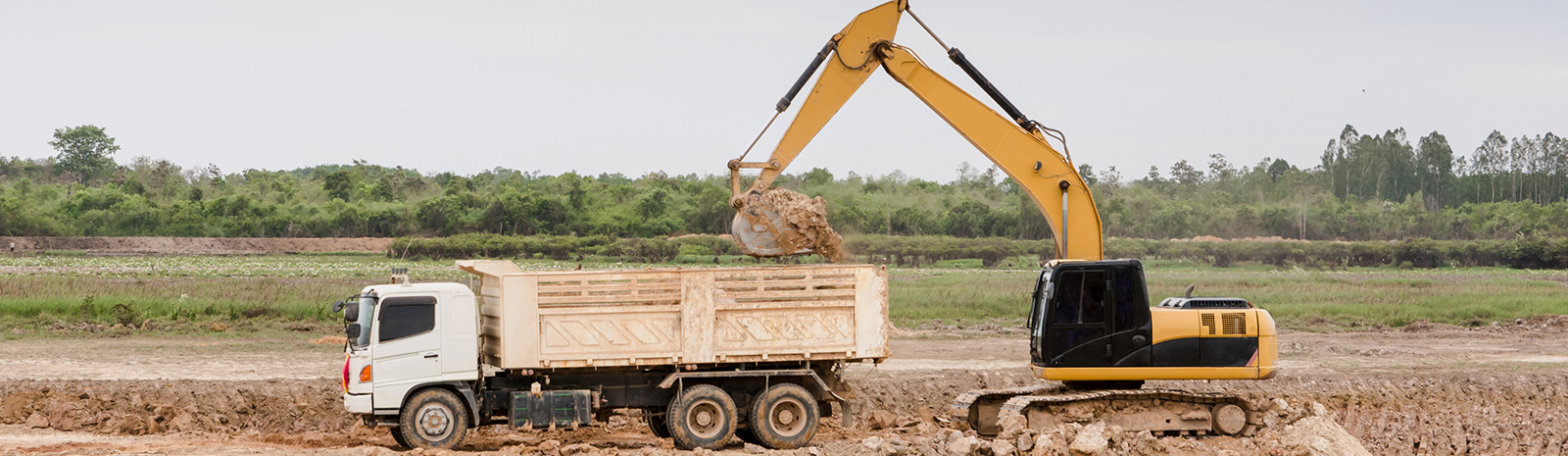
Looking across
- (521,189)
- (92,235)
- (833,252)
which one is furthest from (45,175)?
(833,252)

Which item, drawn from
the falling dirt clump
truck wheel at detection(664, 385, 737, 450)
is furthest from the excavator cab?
truck wheel at detection(664, 385, 737, 450)


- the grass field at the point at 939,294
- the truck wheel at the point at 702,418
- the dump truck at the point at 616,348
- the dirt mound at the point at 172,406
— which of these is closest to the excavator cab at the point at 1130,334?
the dump truck at the point at 616,348

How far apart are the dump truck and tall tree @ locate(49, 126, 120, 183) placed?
81.6m

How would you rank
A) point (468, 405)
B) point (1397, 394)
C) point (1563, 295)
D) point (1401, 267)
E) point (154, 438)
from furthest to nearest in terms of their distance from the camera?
point (1401, 267) < point (1563, 295) < point (1397, 394) < point (154, 438) < point (468, 405)

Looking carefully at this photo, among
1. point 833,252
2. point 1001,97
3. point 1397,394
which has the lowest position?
point 1397,394

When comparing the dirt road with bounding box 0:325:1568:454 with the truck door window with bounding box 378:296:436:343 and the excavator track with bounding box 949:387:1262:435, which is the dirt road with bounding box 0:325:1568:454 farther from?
the truck door window with bounding box 378:296:436:343

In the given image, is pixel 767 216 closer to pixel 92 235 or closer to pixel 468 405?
pixel 468 405

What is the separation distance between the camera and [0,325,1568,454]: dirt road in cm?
1499

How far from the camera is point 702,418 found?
14203 mm

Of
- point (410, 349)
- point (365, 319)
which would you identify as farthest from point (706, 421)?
point (365, 319)

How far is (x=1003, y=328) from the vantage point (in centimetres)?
2975

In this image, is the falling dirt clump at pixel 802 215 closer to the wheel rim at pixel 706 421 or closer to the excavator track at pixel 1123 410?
the wheel rim at pixel 706 421

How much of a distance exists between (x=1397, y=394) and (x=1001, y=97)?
26.3ft

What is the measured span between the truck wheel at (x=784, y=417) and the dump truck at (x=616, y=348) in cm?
2
